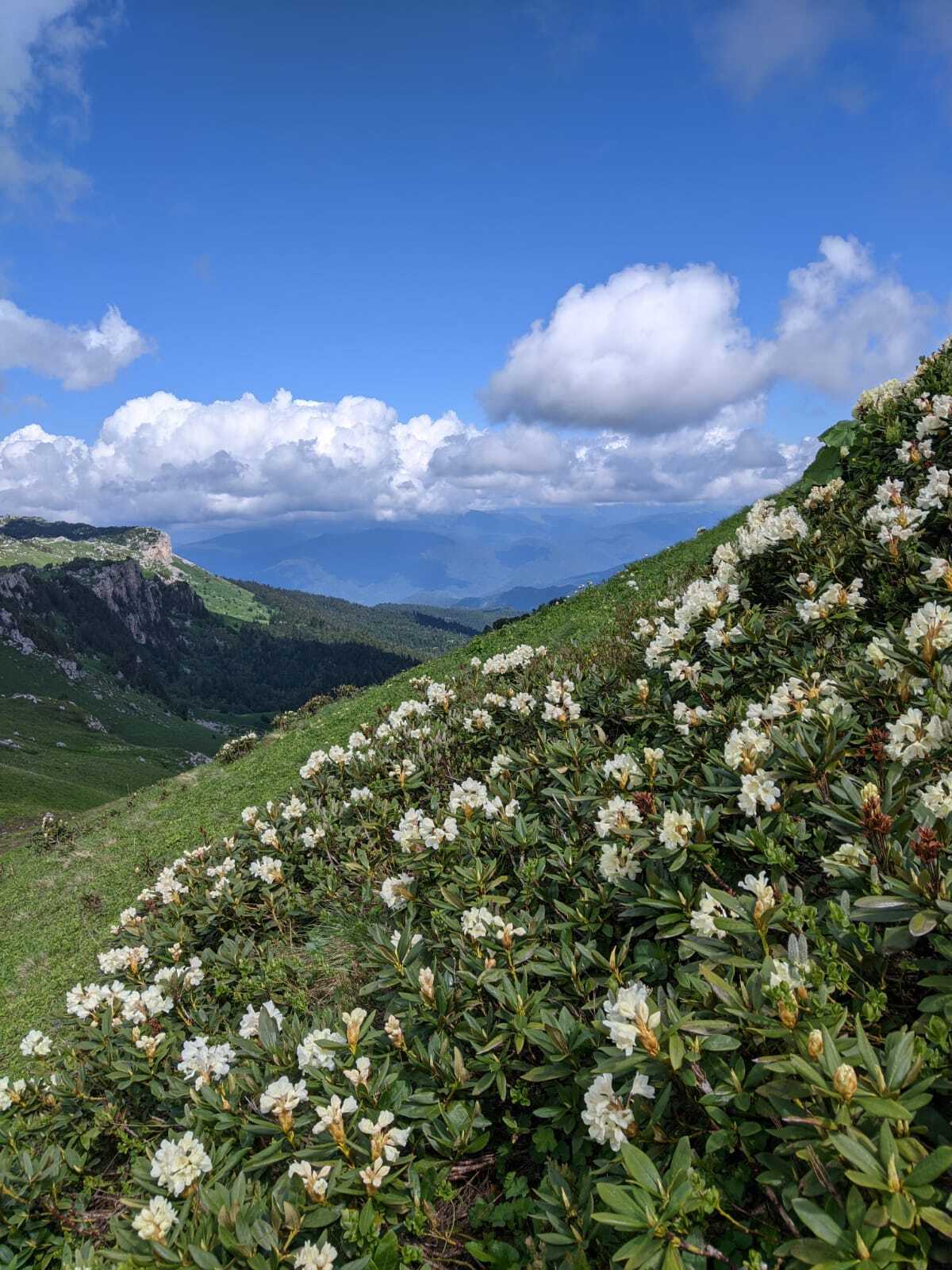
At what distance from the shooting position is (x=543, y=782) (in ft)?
17.7

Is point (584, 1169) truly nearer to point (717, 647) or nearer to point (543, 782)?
point (543, 782)

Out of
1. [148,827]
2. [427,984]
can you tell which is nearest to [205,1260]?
[427,984]

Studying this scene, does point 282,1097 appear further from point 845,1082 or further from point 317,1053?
point 845,1082

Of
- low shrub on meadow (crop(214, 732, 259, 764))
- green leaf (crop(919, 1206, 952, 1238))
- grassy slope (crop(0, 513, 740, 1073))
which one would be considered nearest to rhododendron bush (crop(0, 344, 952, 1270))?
green leaf (crop(919, 1206, 952, 1238))

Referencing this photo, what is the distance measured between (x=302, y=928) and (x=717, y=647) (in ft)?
16.1

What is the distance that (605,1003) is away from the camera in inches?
106

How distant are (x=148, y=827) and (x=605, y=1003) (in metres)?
18.0

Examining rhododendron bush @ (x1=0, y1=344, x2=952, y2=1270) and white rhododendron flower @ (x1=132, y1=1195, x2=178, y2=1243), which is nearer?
rhododendron bush @ (x1=0, y1=344, x2=952, y2=1270)

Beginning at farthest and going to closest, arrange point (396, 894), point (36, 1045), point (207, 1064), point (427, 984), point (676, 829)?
point (36, 1045)
point (396, 894)
point (207, 1064)
point (427, 984)
point (676, 829)

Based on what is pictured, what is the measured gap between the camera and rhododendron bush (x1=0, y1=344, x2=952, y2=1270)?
213cm

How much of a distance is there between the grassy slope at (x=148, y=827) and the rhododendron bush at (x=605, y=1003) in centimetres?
506

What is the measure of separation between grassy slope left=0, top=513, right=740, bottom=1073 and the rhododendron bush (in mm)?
5059

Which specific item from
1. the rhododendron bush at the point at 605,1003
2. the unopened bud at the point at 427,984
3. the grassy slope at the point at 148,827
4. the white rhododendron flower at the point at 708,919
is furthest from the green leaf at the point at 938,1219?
the grassy slope at the point at 148,827

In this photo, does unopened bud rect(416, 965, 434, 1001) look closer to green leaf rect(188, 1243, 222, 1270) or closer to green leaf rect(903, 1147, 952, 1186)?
green leaf rect(188, 1243, 222, 1270)
